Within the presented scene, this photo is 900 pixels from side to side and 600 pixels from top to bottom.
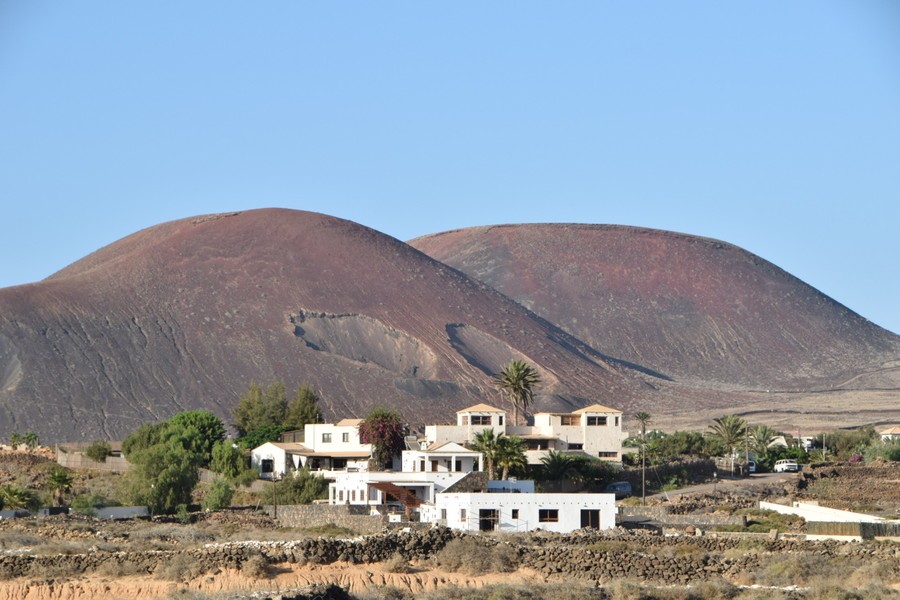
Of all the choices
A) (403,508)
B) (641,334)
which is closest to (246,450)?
(403,508)

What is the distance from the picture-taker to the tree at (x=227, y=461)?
6862 cm

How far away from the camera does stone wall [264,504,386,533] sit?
147 feet

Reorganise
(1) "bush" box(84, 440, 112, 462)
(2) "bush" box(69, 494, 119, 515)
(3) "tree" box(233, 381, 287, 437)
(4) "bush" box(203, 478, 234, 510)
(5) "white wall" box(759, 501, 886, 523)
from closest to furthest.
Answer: (5) "white wall" box(759, 501, 886, 523), (2) "bush" box(69, 494, 119, 515), (4) "bush" box(203, 478, 234, 510), (1) "bush" box(84, 440, 112, 462), (3) "tree" box(233, 381, 287, 437)

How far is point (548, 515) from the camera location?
45438 mm

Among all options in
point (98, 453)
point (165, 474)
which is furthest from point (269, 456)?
point (165, 474)

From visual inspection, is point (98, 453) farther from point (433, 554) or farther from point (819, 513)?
point (433, 554)

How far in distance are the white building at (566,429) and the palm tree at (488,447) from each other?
281 inches

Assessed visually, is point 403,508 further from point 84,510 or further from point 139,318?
point 139,318

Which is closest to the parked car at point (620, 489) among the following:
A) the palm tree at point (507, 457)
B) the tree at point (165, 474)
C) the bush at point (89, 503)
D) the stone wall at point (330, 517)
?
the palm tree at point (507, 457)

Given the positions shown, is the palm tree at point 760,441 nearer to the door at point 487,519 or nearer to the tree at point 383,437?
the tree at point 383,437

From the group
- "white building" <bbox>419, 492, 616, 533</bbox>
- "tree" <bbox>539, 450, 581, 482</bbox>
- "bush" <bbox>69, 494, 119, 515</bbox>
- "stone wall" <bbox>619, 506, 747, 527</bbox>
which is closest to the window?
"white building" <bbox>419, 492, 616, 533</bbox>

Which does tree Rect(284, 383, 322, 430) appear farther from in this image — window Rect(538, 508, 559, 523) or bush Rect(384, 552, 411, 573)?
bush Rect(384, 552, 411, 573)

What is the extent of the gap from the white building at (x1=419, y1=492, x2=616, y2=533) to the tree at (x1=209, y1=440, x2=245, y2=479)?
24.6 meters

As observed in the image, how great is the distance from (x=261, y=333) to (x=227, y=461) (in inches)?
2981
